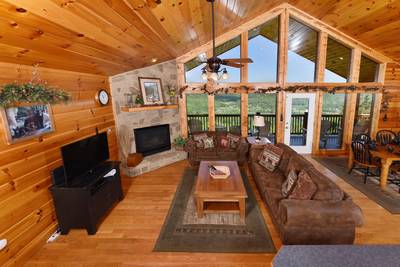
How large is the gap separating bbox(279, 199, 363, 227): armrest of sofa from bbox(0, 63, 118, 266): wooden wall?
3.17 meters

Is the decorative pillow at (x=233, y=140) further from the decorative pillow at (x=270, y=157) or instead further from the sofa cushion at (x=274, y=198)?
the sofa cushion at (x=274, y=198)

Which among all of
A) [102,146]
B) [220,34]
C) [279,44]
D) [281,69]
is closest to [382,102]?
[281,69]

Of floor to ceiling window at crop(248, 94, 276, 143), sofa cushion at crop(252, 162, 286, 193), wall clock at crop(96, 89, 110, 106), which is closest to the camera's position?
sofa cushion at crop(252, 162, 286, 193)

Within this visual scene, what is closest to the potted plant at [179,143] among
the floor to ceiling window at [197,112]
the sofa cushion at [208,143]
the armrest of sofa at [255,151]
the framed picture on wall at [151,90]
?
the floor to ceiling window at [197,112]

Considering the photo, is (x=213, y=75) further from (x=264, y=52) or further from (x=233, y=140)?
(x=264, y=52)

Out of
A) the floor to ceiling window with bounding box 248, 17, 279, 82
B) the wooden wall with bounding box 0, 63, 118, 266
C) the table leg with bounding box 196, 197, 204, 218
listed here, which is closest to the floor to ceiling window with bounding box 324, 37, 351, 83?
the floor to ceiling window with bounding box 248, 17, 279, 82

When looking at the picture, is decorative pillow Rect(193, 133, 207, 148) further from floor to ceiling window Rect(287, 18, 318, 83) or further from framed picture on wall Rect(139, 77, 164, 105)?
floor to ceiling window Rect(287, 18, 318, 83)

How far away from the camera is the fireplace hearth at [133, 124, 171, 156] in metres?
5.31

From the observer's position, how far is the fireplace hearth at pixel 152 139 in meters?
5.31

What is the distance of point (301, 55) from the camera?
231 inches

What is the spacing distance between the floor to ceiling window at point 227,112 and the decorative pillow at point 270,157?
1.81m

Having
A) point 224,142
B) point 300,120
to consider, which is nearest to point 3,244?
point 224,142

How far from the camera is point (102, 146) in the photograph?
3.55 meters

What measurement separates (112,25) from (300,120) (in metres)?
5.85
